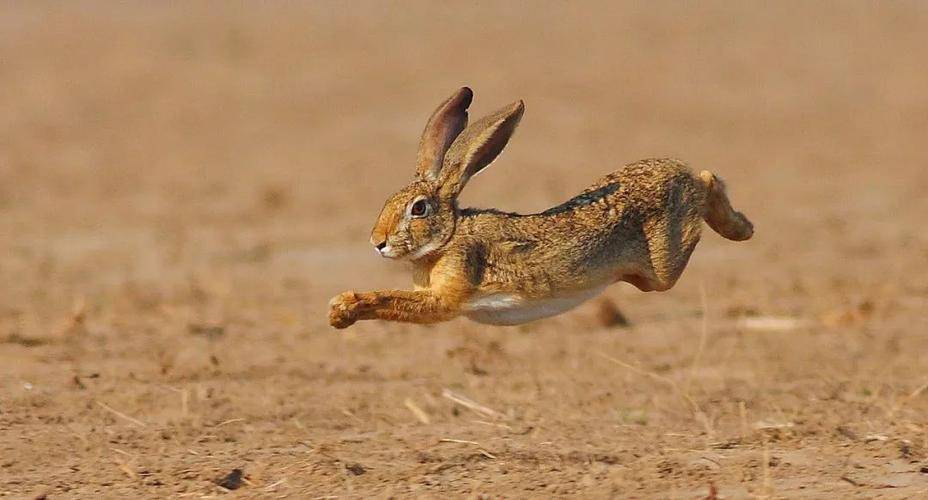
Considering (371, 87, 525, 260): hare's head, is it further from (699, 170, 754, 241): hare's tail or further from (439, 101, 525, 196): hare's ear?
(699, 170, 754, 241): hare's tail

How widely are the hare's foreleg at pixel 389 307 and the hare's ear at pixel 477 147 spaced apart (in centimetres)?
44

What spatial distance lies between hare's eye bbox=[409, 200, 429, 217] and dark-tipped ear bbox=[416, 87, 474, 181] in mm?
152

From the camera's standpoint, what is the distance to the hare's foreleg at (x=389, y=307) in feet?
17.5

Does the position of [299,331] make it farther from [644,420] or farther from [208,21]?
[208,21]

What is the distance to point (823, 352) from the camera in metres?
7.88

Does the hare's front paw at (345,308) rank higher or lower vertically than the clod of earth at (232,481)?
higher

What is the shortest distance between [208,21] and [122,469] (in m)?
13.7

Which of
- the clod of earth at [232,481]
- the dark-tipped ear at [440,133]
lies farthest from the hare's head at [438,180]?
the clod of earth at [232,481]

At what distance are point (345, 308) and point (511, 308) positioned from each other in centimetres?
63

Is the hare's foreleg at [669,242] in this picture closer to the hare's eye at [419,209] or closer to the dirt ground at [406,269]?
the dirt ground at [406,269]

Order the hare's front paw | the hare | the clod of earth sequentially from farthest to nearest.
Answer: the hare
the hare's front paw
the clod of earth

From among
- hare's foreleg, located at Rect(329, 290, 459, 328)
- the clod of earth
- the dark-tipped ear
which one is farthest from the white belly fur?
the clod of earth

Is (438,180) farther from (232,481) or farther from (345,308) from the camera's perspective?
(232,481)

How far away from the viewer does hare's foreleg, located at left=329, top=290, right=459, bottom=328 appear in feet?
17.5
